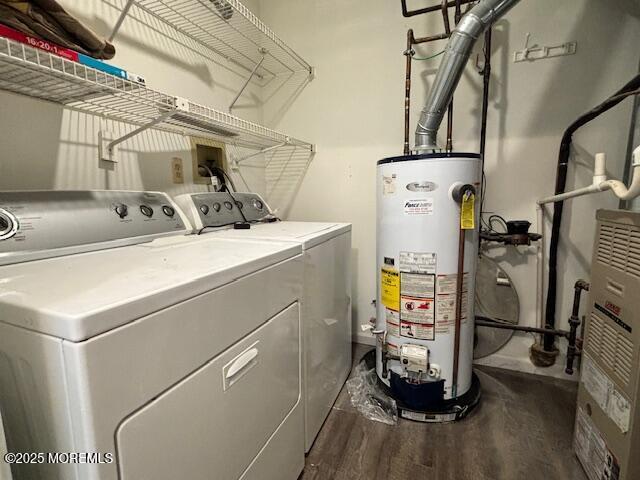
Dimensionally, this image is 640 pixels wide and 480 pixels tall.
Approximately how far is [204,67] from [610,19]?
2161 millimetres

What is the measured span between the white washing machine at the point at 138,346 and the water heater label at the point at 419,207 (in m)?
0.61

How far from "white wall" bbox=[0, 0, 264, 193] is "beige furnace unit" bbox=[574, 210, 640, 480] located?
73.6 inches

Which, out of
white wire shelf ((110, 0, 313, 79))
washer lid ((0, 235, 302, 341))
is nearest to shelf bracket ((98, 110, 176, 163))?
white wire shelf ((110, 0, 313, 79))

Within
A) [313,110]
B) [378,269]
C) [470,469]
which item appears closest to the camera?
[470,469]

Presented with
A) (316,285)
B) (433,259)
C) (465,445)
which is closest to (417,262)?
(433,259)

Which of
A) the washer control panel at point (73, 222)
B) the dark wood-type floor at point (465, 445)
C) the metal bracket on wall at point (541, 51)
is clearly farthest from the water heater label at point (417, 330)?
the metal bracket on wall at point (541, 51)

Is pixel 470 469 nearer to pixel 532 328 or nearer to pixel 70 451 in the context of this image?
pixel 532 328

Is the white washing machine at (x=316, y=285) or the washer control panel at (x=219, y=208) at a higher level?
the washer control panel at (x=219, y=208)

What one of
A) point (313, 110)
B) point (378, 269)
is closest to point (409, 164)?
point (378, 269)

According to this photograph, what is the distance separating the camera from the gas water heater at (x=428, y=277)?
134 centimetres

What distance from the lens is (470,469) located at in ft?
3.96

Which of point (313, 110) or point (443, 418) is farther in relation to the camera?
point (313, 110)

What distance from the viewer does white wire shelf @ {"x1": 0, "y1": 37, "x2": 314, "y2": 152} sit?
2.27 feet

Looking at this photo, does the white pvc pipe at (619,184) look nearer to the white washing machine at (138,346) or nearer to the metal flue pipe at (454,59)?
the metal flue pipe at (454,59)
